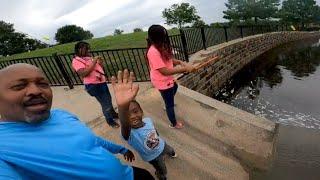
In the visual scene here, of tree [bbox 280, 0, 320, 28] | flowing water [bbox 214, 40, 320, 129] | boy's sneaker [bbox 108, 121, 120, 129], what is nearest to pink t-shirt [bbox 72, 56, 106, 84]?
boy's sneaker [bbox 108, 121, 120, 129]

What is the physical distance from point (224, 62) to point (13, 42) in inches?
1224

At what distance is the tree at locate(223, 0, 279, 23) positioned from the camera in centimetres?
3881

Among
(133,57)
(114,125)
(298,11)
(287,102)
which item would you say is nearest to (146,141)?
(114,125)

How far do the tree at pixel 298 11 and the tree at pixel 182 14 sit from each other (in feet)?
48.5

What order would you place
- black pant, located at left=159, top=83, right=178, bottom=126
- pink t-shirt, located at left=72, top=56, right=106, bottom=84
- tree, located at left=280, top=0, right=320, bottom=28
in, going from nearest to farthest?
1. black pant, located at left=159, top=83, right=178, bottom=126
2. pink t-shirt, located at left=72, top=56, right=106, bottom=84
3. tree, located at left=280, top=0, right=320, bottom=28

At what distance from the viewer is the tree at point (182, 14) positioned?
34594 millimetres

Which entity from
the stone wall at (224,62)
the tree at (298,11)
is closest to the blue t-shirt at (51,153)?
the stone wall at (224,62)

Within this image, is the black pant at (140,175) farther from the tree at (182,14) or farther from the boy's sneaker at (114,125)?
the tree at (182,14)

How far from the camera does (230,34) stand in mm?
16609

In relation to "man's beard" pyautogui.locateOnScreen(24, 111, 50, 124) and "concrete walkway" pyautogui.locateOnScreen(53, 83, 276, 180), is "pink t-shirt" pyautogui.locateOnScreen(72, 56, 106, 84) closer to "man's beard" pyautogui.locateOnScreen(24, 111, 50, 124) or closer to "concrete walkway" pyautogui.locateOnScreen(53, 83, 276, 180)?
"concrete walkway" pyautogui.locateOnScreen(53, 83, 276, 180)

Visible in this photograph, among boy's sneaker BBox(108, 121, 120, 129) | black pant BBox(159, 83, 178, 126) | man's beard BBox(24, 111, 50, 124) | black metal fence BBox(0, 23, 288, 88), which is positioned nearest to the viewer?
man's beard BBox(24, 111, 50, 124)

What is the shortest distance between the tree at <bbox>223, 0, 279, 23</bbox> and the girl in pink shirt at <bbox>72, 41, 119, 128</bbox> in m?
37.0

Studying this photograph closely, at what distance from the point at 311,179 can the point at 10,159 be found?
3750mm

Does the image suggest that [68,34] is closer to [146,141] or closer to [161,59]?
[161,59]
